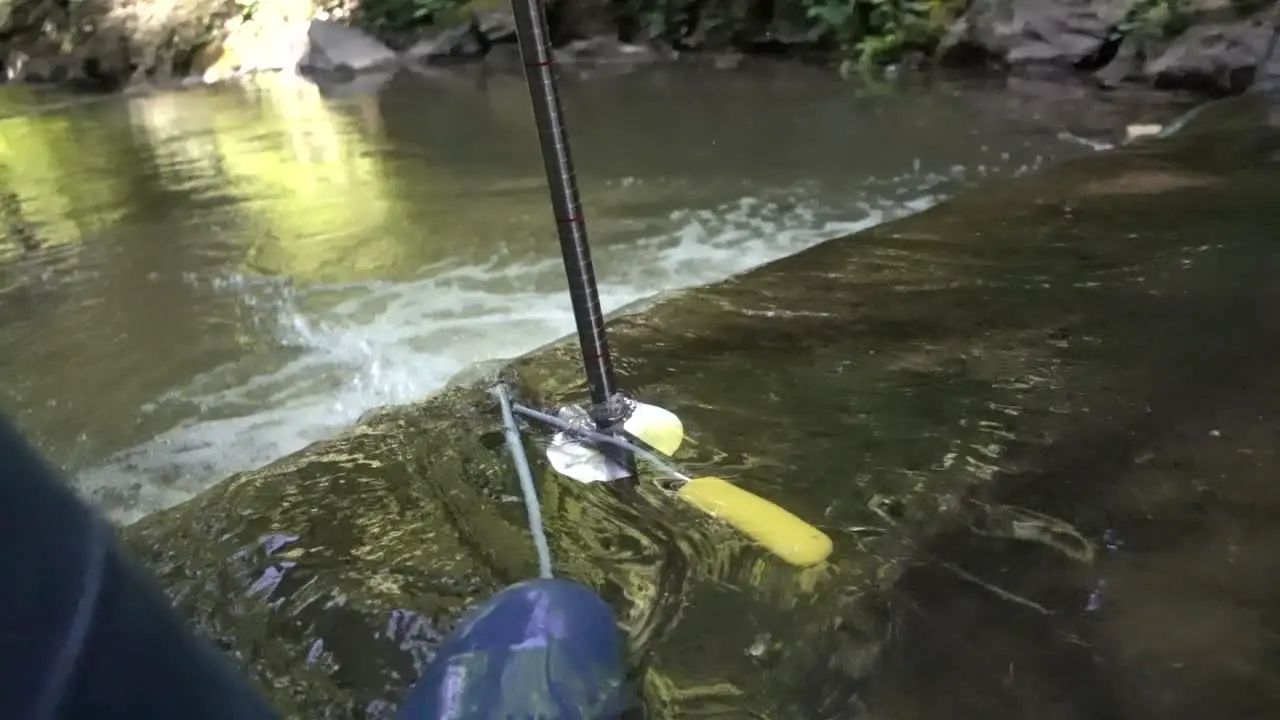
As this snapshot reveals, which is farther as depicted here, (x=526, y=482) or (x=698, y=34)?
(x=698, y=34)

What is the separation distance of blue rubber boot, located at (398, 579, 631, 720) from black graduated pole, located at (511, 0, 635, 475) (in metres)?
0.45

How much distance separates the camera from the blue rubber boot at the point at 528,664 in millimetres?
1068

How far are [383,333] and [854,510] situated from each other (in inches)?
71.3

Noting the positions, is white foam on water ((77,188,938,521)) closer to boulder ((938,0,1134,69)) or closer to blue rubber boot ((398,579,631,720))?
blue rubber boot ((398,579,631,720))

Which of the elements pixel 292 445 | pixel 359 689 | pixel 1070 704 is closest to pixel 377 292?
pixel 292 445

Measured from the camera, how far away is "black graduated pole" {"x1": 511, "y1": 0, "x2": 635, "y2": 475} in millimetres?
1554

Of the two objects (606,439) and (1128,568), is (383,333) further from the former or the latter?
(1128,568)

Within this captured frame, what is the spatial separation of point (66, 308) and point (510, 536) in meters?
2.65

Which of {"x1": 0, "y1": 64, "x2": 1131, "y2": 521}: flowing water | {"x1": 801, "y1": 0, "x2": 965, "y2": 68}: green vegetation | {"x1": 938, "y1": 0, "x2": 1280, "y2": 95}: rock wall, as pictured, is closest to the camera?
{"x1": 0, "y1": 64, "x2": 1131, "y2": 521}: flowing water

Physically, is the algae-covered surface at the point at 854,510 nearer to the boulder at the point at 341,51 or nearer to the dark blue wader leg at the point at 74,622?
the dark blue wader leg at the point at 74,622

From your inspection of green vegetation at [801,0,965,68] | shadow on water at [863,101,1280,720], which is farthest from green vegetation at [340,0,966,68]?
shadow on water at [863,101,1280,720]

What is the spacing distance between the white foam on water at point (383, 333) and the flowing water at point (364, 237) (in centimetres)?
1

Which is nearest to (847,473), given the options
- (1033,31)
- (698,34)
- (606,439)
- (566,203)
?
(606,439)

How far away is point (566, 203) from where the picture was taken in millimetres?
1626
